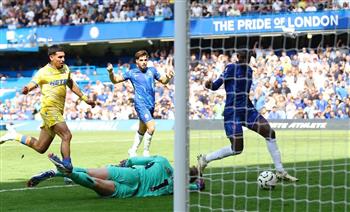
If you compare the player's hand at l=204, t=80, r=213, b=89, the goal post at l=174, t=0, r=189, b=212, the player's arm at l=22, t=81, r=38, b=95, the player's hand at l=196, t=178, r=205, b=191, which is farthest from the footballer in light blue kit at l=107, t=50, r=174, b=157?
the goal post at l=174, t=0, r=189, b=212

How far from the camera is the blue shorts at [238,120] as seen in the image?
437 inches

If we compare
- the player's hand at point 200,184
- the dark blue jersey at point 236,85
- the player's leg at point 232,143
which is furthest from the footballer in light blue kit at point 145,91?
the player's hand at point 200,184

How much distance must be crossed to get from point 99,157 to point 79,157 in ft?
1.79

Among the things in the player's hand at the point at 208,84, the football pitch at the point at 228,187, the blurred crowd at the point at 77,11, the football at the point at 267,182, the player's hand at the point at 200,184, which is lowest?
the football pitch at the point at 228,187

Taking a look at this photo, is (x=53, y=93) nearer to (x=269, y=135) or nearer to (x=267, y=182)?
(x=269, y=135)

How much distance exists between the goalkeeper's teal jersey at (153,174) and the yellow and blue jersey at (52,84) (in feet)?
9.59

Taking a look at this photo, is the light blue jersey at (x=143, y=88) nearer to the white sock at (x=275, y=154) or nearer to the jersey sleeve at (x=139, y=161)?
the white sock at (x=275, y=154)

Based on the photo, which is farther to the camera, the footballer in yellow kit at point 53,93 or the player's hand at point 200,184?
the footballer in yellow kit at point 53,93

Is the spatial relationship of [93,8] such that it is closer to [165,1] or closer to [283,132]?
[165,1]

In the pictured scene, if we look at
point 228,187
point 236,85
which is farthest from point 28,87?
point 228,187

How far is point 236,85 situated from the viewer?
36.5 ft

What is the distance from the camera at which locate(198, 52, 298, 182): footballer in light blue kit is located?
35.6 feet

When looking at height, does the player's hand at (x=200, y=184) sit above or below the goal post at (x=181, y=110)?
below

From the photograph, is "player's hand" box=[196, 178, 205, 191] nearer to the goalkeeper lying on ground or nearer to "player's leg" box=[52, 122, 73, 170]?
the goalkeeper lying on ground
